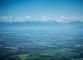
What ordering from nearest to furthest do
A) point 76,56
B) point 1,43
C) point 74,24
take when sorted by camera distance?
point 76,56 < point 1,43 < point 74,24

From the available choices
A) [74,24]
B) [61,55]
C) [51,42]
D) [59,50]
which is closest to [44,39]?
[51,42]

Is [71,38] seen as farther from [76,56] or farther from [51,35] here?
[76,56]

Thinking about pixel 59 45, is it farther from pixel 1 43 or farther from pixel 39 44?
pixel 1 43

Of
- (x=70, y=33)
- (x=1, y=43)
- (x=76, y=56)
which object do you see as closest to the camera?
(x=76, y=56)

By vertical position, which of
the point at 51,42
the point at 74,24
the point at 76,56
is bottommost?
the point at 76,56

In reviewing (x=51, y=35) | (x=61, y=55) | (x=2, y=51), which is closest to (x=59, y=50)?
(x=61, y=55)

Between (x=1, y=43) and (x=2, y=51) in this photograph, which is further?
(x=1, y=43)

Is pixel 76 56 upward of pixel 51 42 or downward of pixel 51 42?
downward
